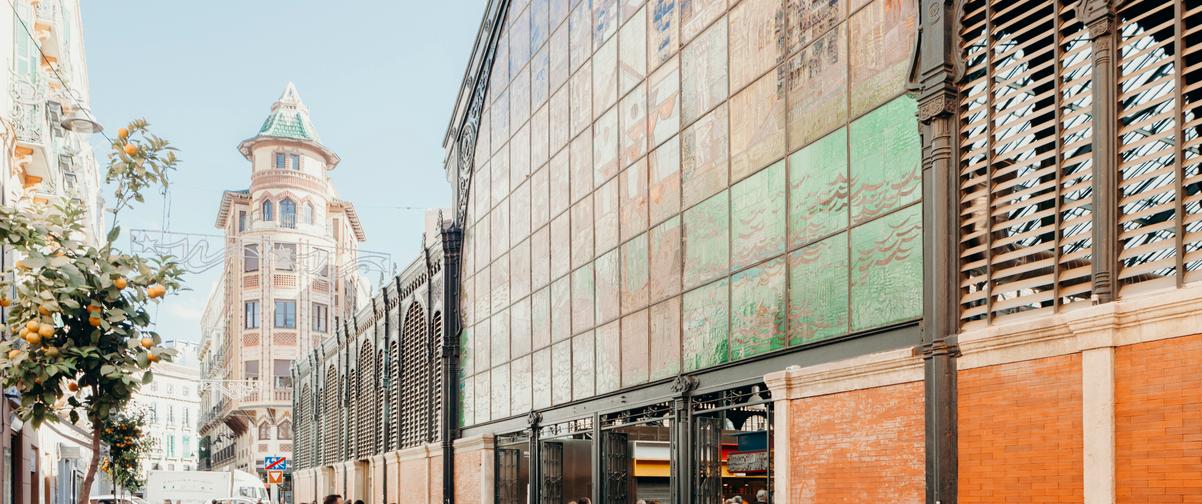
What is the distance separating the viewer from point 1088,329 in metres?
9.98

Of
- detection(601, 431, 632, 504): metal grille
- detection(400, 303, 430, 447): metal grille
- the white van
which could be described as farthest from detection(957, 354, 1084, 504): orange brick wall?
detection(400, 303, 430, 447): metal grille

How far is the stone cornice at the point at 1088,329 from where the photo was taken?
9211 millimetres

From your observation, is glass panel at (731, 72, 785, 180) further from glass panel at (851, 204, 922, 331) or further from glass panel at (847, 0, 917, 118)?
glass panel at (851, 204, 922, 331)

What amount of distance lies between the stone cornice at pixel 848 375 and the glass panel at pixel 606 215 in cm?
602

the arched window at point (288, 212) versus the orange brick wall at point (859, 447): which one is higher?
the arched window at point (288, 212)

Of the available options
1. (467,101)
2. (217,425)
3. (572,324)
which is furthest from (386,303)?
(217,425)

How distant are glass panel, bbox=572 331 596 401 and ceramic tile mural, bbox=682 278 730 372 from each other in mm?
3690

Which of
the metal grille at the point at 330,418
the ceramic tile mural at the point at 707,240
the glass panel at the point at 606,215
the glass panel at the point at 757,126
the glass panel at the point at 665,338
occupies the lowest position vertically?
the metal grille at the point at 330,418

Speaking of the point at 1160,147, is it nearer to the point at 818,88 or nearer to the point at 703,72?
the point at 818,88

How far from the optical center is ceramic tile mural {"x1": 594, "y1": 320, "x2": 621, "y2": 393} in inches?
804

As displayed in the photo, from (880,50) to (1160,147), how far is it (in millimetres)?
4106

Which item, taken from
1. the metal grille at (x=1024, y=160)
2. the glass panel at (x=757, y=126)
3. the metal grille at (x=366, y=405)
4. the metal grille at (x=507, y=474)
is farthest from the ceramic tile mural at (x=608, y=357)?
the metal grille at (x=366, y=405)

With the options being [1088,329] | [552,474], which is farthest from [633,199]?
[1088,329]

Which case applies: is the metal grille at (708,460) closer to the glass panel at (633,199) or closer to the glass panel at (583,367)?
the glass panel at (633,199)
